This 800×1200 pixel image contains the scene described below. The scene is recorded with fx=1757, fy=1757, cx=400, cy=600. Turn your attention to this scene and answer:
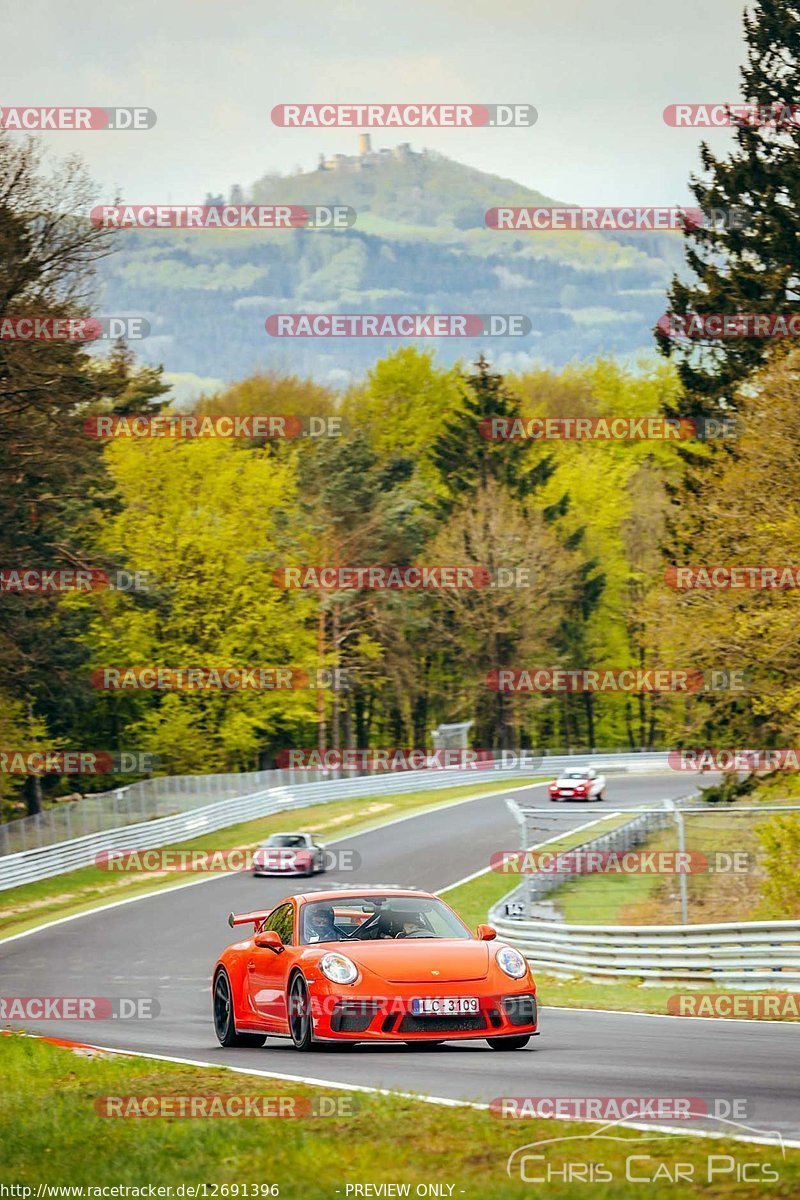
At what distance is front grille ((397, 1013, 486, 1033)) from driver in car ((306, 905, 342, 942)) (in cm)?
112

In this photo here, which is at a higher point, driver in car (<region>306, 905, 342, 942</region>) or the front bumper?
driver in car (<region>306, 905, 342, 942</region>)

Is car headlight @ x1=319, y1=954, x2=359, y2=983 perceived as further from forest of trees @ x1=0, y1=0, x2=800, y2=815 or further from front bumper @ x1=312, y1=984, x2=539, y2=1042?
forest of trees @ x1=0, y1=0, x2=800, y2=815

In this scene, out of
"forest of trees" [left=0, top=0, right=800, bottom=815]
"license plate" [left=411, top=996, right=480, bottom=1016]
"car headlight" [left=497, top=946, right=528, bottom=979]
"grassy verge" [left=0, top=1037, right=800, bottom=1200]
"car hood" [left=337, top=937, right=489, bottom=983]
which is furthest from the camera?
"forest of trees" [left=0, top=0, right=800, bottom=815]

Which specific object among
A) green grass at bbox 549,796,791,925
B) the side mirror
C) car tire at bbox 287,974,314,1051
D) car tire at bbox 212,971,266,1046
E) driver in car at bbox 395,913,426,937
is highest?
driver in car at bbox 395,913,426,937

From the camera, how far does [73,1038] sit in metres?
17.2

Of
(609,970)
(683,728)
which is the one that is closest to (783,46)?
(683,728)

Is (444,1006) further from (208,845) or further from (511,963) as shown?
(208,845)

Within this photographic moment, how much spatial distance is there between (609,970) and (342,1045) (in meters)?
11.2

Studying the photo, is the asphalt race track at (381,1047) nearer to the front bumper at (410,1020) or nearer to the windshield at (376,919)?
the front bumper at (410,1020)

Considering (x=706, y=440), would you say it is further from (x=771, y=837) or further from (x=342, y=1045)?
(x=342, y=1045)

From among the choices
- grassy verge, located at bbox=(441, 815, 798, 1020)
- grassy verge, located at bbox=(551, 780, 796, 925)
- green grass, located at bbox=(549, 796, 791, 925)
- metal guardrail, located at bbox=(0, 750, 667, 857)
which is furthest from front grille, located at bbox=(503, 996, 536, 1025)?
metal guardrail, located at bbox=(0, 750, 667, 857)

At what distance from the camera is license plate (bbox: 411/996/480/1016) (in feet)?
39.1

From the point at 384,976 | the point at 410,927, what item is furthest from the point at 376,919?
the point at 384,976

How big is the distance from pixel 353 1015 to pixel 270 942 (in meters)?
1.32
